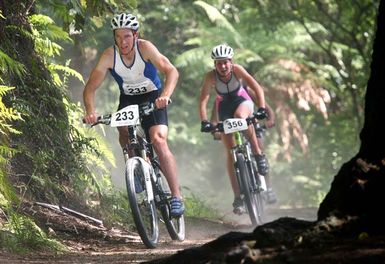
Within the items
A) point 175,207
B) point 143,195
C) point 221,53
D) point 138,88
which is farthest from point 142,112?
point 221,53

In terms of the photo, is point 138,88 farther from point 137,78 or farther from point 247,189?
point 247,189

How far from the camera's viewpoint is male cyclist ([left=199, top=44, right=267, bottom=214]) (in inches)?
398

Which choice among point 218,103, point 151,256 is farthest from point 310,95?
point 151,256

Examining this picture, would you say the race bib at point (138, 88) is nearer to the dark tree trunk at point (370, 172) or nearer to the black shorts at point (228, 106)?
the black shorts at point (228, 106)

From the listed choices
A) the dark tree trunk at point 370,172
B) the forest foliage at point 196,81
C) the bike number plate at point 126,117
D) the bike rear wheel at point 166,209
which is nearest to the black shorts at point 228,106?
the forest foliage at point 196,81

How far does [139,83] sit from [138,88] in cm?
5

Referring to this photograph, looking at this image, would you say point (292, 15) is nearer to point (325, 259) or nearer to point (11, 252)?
point (11, 252)

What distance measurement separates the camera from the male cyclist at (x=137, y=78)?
7477mm

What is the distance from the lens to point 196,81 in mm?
22625

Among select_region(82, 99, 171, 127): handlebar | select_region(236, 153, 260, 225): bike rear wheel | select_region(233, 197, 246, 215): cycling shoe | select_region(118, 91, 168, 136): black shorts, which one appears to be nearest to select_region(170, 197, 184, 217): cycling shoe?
select_region(118, 91, 168, 136): black shorts

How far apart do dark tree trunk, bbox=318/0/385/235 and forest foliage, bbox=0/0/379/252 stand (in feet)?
11.0

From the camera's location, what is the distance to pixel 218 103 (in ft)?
35.3

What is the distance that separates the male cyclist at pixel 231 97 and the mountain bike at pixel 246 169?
11 cm

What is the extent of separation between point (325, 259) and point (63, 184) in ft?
16.9
